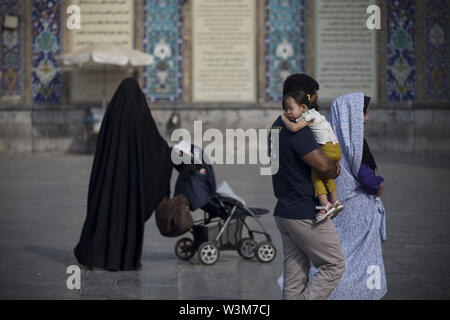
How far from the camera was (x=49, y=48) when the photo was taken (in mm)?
17859

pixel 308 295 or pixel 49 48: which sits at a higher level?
pixel 49 48

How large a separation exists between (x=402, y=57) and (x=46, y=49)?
871cm

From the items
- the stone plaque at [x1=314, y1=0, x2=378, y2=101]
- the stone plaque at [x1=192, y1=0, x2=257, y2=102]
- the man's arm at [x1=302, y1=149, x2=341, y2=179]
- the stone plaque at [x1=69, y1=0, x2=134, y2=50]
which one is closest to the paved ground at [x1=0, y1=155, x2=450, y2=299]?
the man's arm at [x1=302, y1=149, x2=341, y2=179]

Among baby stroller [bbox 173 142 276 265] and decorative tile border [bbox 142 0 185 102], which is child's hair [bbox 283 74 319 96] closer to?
baby stroller [bbox 173 142 276 265]

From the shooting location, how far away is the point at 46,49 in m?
17.9

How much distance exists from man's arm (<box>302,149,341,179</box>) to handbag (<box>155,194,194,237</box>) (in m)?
2.28

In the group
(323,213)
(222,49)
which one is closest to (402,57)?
(222,49)

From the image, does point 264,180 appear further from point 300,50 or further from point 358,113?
point 358,113

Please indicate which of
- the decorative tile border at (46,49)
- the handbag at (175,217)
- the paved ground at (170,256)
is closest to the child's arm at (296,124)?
the paved ground at (170,256)

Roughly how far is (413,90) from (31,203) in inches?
441

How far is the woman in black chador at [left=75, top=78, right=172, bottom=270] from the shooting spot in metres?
6.17

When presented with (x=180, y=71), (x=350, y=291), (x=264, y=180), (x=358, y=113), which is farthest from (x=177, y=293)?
(x=180, y=71)

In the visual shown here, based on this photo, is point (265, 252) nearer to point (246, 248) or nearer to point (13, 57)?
point (246, 248)

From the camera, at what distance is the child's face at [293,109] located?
13.1 ft
